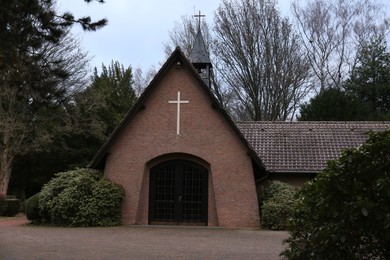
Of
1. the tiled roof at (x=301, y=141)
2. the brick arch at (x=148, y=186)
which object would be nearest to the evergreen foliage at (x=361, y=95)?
the tiled roof at (x=301, y=141)

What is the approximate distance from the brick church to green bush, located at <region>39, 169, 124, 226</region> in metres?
0.74

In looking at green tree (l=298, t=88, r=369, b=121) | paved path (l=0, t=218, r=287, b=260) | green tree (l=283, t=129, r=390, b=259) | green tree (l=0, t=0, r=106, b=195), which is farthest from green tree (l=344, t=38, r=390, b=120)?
green tree (l=283, t=129, r=390, b=259)

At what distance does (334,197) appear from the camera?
628 cm

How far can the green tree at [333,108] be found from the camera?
113 feet

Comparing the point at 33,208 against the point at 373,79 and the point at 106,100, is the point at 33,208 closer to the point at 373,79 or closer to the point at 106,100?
the point at 106,100

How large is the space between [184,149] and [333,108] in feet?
56.5

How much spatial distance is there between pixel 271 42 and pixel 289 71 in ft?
8.15

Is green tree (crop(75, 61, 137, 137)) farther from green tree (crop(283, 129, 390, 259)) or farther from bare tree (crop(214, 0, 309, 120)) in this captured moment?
green tree (crop(283, 129, 390, 259))

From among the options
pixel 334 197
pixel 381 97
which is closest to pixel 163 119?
pixel 334 197

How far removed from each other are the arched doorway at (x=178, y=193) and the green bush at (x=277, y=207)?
8.78 ft

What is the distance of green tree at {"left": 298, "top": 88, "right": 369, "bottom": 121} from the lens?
34469mm

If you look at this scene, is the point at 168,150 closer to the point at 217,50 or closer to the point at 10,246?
the point at 10,246

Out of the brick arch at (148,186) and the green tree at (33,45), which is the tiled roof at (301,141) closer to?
the brick arch at (148,186)

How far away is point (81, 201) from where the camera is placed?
775 inches
